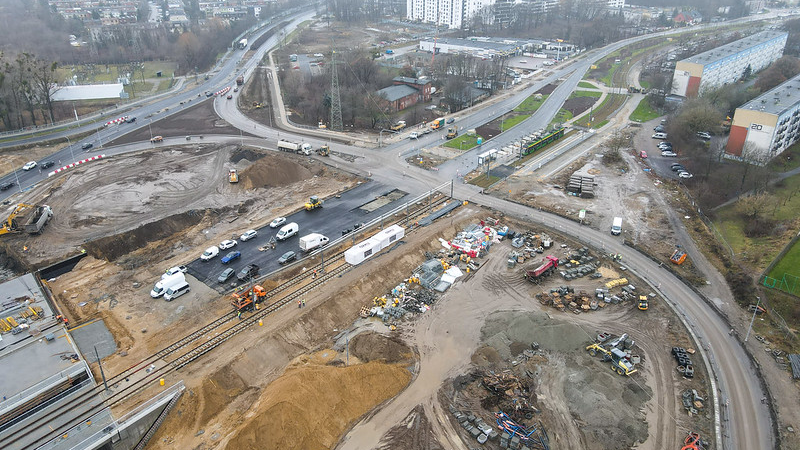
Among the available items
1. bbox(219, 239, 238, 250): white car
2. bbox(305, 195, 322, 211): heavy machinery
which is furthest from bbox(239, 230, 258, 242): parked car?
bbox(305, 195, 322, 211): heavy machinery

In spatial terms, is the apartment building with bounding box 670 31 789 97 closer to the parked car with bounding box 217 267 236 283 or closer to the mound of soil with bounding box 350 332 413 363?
the mound of soil with bounding box 350 332 413 363

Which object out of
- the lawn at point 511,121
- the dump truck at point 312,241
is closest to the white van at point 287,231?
the dump truck at point 312,241

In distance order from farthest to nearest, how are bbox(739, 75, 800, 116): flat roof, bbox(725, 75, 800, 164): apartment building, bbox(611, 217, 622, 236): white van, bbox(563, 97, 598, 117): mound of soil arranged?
bbox(563, 97, 598, 117): mound of soil, bbox(739, 75, 800, 116): flat roof, bbox(725, 75, 800, 164): apartment building, bbox(611, 217, 622, 236): white van

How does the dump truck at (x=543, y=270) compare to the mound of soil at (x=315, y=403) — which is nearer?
the mound of soil at (x=315, y=403)

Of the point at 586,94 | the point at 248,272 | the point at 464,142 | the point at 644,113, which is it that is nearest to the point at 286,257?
the point at 248,272

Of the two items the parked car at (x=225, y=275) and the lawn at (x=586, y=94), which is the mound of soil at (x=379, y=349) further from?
the lawn at (x=586, y=94)

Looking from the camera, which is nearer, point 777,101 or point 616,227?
point 616,227

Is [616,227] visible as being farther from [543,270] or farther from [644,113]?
[644,113]
